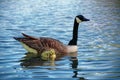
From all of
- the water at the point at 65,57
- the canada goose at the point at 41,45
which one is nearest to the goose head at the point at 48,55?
the canada goose at the point at 41,45

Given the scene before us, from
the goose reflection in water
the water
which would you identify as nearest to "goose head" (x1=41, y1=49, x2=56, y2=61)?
the goose reflection in water

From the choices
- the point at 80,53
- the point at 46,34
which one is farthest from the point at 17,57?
the point at 46,34

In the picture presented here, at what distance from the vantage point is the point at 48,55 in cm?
1820

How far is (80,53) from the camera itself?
1962cm

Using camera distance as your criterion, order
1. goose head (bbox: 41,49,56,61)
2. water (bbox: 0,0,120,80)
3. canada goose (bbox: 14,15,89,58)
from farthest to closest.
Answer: canada goose (bbox: 14,15,89,58) → goose head (bbox: 41,49,56,61) → water (bbox: 0,0,120,80)

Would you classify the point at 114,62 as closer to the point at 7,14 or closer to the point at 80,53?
the point at 80,53

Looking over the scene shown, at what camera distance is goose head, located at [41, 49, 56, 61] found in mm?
18172

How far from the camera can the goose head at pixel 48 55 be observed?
18.2 m

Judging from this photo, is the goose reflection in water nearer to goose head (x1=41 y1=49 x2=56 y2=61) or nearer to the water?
the water

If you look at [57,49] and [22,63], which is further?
[57,49]

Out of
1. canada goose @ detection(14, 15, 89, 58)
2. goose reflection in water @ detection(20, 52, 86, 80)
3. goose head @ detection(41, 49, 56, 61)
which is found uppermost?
canada goose @ detection(14, 15, 89, 58)

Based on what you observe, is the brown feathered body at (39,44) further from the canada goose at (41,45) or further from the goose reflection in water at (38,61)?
the goose reflection in water at (38,61)

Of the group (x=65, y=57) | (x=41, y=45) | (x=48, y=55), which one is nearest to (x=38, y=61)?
(x=48, y=55)

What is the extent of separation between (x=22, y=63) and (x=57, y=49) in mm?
2906
